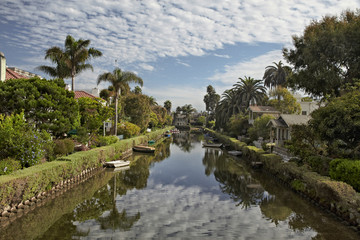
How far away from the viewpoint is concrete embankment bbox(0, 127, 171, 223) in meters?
12.9

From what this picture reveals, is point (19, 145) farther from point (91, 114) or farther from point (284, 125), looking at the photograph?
point (284, 125)

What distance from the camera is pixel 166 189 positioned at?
21.1 meters

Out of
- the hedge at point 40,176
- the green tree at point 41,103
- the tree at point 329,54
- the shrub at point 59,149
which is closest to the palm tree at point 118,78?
the green tree at point 41,103

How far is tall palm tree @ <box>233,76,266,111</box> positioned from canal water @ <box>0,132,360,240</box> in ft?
135

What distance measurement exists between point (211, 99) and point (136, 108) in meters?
80.4

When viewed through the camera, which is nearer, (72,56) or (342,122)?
(342,122)

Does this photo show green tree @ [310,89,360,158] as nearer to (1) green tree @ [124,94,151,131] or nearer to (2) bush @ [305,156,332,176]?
(2) bush @ [305,156,332,176]

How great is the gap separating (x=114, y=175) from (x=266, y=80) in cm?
5626

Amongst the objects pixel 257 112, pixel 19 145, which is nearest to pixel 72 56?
pixel 19 145

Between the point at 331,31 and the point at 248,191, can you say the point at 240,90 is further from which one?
the point at 248,191

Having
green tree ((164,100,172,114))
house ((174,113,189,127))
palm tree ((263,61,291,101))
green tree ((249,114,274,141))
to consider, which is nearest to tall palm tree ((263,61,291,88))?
palm tree ((263,61,291,101))

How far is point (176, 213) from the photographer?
15.6 m

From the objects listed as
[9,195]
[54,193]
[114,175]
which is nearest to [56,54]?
[114,175]

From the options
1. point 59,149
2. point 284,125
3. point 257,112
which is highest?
point 257,112
